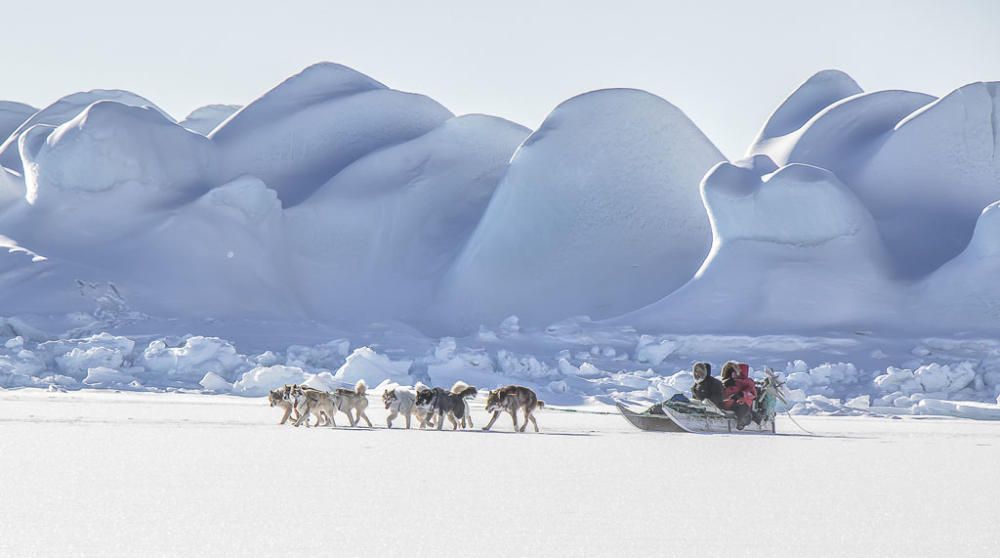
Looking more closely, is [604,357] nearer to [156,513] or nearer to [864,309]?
[864,309]

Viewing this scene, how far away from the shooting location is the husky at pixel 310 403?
11.4 meters

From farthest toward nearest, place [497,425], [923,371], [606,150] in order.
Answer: [606,150] → [923,371] → [497,425]

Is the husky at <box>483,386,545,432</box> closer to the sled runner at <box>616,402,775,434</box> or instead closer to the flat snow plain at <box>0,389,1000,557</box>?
the flat snow plain at <box>0,389,1000,557</box>

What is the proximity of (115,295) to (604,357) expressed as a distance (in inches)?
473

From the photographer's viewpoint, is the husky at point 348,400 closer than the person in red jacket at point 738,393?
No

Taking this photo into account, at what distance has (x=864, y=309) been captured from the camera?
27.0m

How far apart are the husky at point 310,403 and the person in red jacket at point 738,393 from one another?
360 cm

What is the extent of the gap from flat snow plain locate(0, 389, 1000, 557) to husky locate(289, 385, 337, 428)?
1.00 m

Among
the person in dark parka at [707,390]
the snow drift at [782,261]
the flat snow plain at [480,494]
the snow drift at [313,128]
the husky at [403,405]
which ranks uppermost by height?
the snow drift at [313,128]

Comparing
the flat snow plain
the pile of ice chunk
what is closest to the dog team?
the flat snow plain

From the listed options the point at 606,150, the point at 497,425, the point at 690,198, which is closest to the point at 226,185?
the point at 606,150

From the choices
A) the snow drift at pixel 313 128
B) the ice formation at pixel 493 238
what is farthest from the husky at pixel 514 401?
the snow drift at pixel 313 128

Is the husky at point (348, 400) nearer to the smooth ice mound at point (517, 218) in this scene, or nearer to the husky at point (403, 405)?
the husky at point (403, 405)

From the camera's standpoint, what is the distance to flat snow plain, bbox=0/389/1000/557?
14.2 ft
